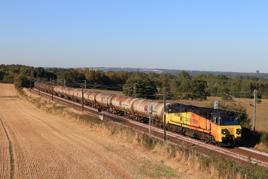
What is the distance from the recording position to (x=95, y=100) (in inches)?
2603

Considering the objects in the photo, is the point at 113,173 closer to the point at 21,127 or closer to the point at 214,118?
the point at 214,118

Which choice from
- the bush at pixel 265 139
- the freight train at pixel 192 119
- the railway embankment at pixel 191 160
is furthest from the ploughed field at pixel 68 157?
the bush at pixel 265 139

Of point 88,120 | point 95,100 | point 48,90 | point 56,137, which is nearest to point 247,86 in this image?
point 48,90

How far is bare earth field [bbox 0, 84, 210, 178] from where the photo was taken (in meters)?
19.2

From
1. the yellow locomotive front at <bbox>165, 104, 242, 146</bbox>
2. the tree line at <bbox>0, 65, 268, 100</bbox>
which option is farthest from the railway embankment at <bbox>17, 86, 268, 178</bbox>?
the tree line at <bbox>0, 65, 268, 100</bbox>

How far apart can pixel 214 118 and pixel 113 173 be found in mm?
13199

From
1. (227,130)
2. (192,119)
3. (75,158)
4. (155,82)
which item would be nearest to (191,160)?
(75,158)

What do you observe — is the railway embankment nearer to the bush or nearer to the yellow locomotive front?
the yellow locomotive front

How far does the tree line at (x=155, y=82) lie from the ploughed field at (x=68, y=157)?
3388 centimetres

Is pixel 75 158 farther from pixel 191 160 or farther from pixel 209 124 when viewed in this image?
pixel 209 124

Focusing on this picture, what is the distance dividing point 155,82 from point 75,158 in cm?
9794

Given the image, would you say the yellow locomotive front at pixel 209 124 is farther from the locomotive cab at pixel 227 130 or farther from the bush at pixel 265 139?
the bush at pixel 265 139

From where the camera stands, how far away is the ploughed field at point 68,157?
19312 mm

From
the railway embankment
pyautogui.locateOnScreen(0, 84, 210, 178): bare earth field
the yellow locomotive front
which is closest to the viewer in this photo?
the railway embankment
